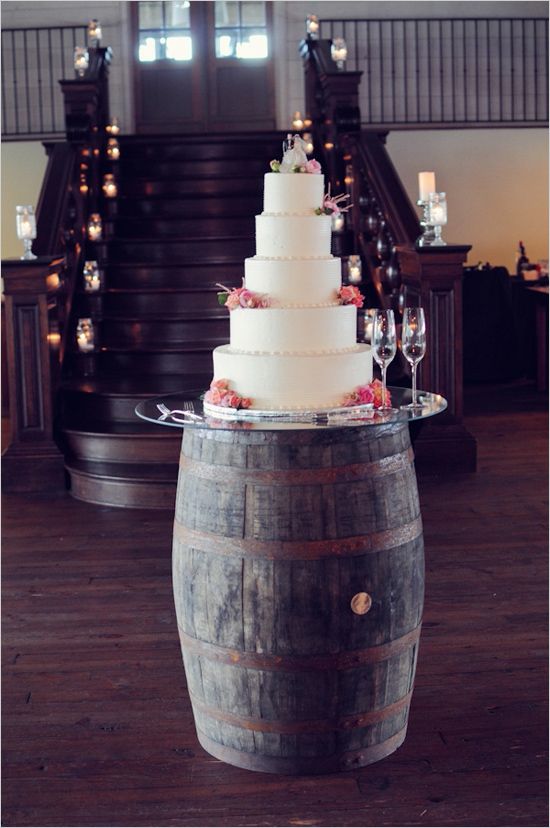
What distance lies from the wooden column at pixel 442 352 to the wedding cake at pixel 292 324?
10.6ft

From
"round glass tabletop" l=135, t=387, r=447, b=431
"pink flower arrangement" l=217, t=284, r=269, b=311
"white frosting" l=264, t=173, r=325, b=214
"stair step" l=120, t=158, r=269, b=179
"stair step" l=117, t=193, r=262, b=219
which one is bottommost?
"round glass tabletop" l=135, t=387, r=447, b=431

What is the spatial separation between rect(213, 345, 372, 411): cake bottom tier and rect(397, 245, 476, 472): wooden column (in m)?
3.32

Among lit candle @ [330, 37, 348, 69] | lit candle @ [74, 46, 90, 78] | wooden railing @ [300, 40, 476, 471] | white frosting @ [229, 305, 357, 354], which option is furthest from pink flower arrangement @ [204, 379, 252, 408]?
lit candle @ [330, 37, 348, 69]

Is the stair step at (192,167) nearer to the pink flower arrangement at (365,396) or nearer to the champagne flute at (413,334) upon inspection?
the champagne flute at (413,334)

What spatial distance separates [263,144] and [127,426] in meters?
3.60

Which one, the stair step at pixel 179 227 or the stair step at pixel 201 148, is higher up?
the stair step at pixel 201 148

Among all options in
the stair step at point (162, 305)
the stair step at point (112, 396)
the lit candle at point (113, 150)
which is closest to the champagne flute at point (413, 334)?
the stair step at point (112, 396)

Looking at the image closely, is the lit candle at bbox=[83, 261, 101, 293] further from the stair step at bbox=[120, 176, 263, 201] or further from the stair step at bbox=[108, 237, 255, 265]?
the stair step at bbox=[120, 176, 263, 201]

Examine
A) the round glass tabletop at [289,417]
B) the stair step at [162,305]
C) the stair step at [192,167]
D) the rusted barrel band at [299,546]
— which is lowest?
the rusted barrel band at [299,546]

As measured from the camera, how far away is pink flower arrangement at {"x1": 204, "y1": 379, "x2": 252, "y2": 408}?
3254mm

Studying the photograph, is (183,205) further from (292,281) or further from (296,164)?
(292,281)

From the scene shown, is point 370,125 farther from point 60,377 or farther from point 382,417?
point 382,417

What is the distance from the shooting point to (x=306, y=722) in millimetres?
3029

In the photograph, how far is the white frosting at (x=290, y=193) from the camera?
333 centimetres
